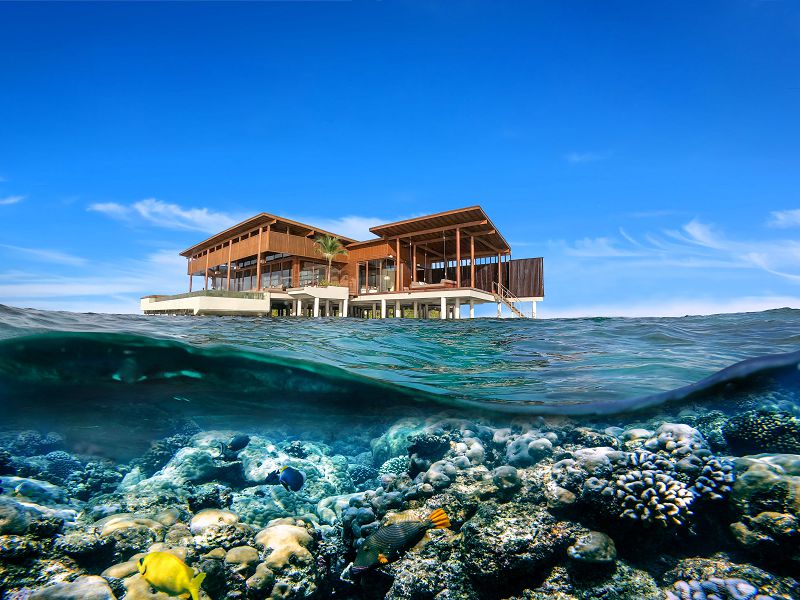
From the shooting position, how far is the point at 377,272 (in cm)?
3472

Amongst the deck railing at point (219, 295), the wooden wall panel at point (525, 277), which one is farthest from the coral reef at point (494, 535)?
the wooden wall panel at point (525, 277)

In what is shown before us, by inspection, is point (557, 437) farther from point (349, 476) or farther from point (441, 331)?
point (441, 331)

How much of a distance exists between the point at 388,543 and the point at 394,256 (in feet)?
89.3

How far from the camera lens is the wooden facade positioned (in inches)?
1129

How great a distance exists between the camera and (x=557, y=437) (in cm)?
742

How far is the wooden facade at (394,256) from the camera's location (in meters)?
28.7

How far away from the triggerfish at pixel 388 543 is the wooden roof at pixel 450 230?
71.8 ft

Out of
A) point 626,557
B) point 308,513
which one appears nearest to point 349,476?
point 308,513

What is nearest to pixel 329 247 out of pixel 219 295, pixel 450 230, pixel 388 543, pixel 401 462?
pixel 219 295

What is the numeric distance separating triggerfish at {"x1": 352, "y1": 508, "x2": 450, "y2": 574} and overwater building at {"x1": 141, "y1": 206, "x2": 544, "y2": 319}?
22043 millimetres

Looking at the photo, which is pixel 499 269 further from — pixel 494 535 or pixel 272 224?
pixel 494 535

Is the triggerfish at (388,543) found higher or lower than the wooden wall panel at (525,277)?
lower

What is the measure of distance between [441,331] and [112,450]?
32.6ft

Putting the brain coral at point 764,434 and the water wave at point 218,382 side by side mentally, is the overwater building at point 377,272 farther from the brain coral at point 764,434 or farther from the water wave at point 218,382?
the brain coral at point 764,434
